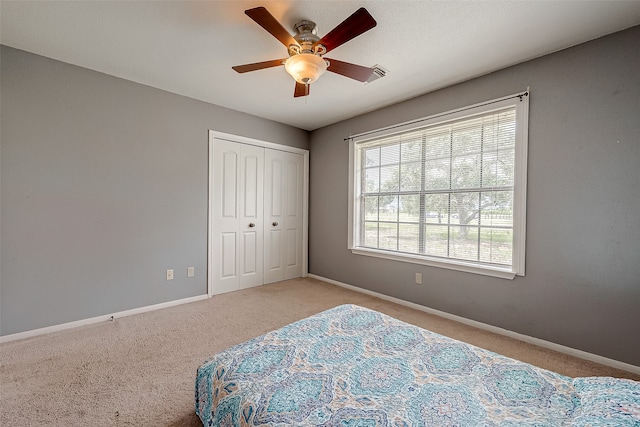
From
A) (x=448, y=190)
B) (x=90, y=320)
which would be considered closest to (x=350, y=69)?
(x=448, y=190)

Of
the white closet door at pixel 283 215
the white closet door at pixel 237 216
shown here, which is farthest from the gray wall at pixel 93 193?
the white closet door at pixel 283 215

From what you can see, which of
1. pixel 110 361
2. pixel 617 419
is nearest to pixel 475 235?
pixel 617 419

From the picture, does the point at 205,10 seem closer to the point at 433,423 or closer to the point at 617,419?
the point at 433,423

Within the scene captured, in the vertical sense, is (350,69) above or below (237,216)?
above

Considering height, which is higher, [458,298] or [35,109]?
[35,109]

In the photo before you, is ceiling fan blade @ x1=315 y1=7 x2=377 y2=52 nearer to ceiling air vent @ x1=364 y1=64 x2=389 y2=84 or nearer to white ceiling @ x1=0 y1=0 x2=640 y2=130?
white ceiling @ x1=0 y1=0 x2=640 y2=130

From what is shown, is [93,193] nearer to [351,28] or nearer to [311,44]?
[311,44]

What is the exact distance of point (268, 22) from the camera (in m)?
1.57

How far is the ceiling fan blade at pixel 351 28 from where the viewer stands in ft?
4.82

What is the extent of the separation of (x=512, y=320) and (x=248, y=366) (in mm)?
2501

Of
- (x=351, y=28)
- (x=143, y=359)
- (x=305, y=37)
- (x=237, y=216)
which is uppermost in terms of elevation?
(x=305, y=37)

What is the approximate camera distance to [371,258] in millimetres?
3697

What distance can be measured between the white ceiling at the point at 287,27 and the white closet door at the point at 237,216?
3.43 feet

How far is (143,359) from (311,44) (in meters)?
2.66
